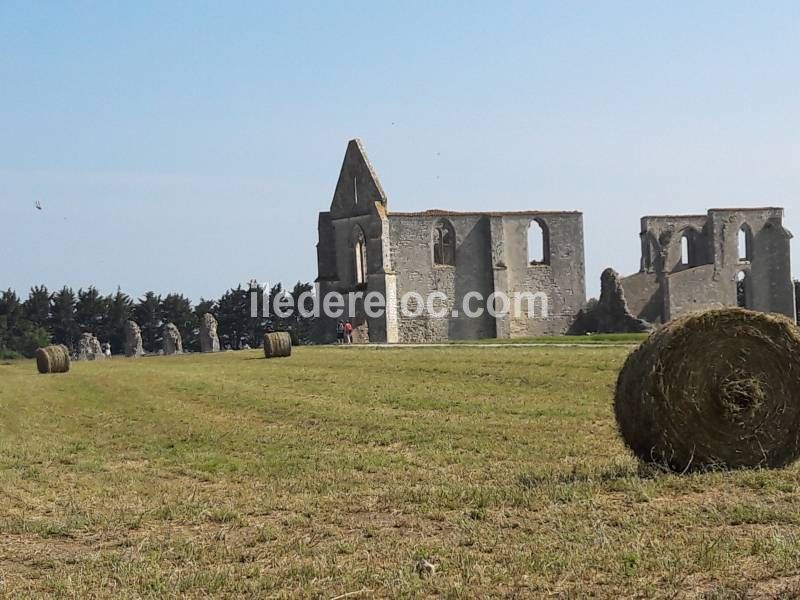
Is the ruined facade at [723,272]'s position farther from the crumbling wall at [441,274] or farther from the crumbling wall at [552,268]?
the crumbling wall at [441,274]

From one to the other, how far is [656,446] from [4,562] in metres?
6.07

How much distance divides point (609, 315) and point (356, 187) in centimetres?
1417

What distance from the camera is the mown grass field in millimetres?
7000

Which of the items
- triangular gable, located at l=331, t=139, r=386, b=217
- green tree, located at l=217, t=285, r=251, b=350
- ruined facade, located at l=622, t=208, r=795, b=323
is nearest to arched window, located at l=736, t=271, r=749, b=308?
ruined facade, located at l=622, t=208, r=795, b=323

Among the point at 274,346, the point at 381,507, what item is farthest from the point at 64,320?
the point at 381,507

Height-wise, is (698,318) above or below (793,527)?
above

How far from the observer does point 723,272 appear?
55.8 meters

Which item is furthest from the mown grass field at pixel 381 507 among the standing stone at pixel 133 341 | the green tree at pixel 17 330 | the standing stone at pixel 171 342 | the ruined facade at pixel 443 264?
the green tree at pixel 17 330

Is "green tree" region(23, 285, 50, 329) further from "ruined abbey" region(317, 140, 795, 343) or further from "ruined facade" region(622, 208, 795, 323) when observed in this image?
"ruined facade" region(622, 208, 795, 323)

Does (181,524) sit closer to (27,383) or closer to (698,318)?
(698,318)

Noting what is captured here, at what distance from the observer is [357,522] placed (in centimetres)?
915

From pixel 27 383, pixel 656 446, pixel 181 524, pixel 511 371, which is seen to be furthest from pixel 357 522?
pixel 27 383

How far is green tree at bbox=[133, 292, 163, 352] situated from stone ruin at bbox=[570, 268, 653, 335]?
123ft

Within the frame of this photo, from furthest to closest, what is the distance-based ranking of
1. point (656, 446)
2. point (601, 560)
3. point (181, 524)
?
1. point (656, 446)
2. point (181, 524)
3. point (601, 560)
